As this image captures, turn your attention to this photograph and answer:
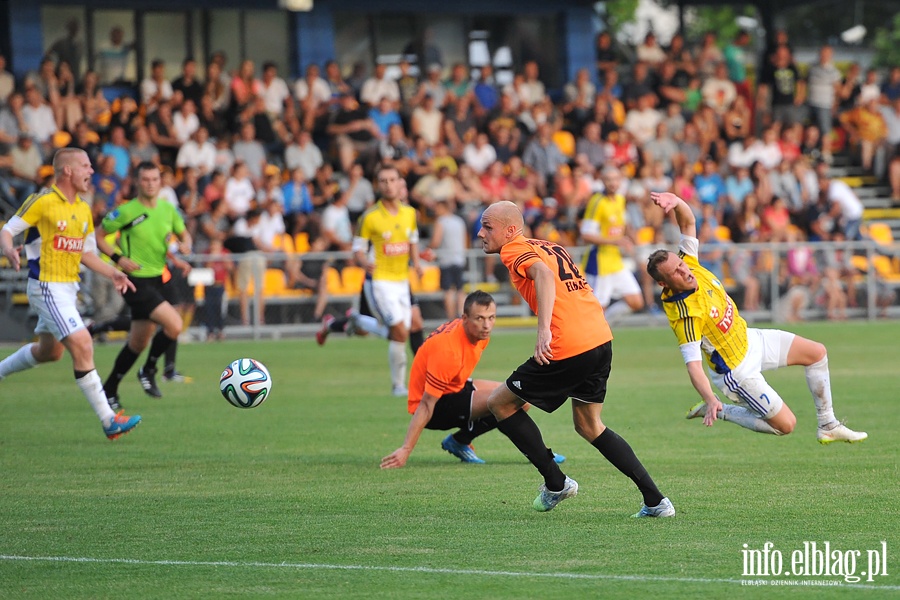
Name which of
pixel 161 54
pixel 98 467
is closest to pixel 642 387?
pixel 98 467

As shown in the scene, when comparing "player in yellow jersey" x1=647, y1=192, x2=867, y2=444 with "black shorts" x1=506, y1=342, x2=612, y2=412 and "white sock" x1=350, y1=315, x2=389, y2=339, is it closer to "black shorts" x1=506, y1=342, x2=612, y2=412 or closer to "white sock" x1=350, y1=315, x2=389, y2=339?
"black shorts" x1=506, y1=342, x2=612, y2=412

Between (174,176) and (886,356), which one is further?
(174,176)

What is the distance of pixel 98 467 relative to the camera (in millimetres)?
9664

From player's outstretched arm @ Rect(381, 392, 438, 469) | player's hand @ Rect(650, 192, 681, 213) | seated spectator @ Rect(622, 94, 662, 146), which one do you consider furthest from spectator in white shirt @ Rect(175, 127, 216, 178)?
player's hand @ Rect(650, 192, 681, 213)

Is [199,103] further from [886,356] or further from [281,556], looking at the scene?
[281,556]

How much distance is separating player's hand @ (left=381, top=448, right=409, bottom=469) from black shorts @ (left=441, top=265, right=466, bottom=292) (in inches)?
544

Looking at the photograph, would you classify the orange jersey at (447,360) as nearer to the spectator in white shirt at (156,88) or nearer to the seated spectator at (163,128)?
the seated spectator at (163,128)

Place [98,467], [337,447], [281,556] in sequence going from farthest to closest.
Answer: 1. [337,447]
2. [98,467]
3. [281,556]

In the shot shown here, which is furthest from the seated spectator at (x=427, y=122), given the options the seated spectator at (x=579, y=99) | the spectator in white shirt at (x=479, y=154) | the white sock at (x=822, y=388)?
the white sock at (x=822, y=388)

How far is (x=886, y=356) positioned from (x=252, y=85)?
13.1 metres

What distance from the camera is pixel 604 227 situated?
1855 centimetres

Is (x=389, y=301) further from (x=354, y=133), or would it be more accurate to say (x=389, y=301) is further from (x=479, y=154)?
(x=479, y=154)

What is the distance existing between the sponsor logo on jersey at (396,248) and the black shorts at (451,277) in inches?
324

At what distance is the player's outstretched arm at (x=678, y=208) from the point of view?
840 centimetres
